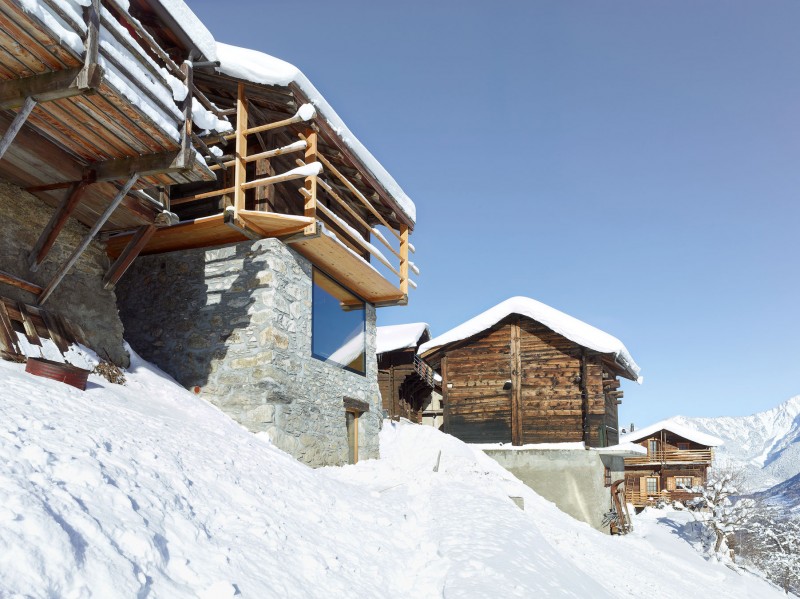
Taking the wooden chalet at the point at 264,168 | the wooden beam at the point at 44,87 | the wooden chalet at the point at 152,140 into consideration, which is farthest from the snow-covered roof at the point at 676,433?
the wooden beam at the point at 44,87

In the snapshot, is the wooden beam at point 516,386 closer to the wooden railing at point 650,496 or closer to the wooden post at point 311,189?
the wooden post at point 311,189

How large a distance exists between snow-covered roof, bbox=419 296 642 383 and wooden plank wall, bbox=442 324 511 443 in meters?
0.49

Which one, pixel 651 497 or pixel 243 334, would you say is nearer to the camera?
pixel 243 334

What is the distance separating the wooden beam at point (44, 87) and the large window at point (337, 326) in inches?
247

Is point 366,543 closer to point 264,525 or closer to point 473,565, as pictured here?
point 473,565

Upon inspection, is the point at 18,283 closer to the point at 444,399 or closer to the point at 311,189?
the point at 311,189

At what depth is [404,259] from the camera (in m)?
14.5

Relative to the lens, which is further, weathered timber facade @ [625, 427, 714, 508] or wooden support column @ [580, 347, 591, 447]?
weathered timber facade @ [625, 427, 714, 508]

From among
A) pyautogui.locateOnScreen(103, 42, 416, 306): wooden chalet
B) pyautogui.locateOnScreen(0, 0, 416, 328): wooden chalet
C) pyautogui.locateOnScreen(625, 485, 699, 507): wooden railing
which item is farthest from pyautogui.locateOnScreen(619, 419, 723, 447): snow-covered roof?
pyautogui.locateOnScreen(103, 42, 416, 306): wooden chalet

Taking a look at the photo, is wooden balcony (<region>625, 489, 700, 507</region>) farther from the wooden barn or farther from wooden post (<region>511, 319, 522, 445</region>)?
wooden post (<region>511, 319, 522, 445</region>)

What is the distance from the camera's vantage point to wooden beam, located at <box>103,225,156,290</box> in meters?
9.44

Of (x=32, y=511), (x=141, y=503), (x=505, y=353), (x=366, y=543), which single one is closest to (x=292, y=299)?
(x=366, y=543)

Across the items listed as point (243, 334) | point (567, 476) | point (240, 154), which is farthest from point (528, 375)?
point (240, 154)

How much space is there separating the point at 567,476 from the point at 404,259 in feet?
29.6
